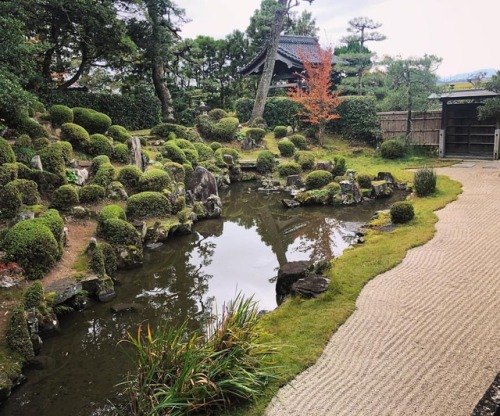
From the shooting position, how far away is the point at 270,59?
25.9 meters

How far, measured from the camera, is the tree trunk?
24.9 meters

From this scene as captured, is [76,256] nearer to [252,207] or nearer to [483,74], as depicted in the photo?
[252,207]

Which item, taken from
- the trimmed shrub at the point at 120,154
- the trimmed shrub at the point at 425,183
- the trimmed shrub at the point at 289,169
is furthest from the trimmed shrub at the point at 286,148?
the trimmed shrub at the point at 120,154

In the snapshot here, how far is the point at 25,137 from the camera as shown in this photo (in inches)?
496

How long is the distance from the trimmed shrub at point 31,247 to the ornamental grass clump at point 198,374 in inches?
177

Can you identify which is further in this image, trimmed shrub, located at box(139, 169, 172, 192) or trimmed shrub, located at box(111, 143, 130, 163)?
trimmed shrub, located at box(111, 143, 130, 163)

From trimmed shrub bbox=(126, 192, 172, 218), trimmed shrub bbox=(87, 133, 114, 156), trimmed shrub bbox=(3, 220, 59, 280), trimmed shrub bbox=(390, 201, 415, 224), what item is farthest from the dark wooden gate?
trimmed shrub bbox=(3, 220, 59, 280)

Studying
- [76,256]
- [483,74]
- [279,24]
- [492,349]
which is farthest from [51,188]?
[483,74]

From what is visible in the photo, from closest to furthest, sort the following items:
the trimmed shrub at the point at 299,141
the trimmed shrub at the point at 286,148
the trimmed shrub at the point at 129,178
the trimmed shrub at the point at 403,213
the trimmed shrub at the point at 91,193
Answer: the trimmed shrub at the point at 403,213 → the trimmed shrub at the point at 91,193 → the trimmed shrub at the point at 129,178 → the trimmed shrub at the point at 286,148 → the trimmed shrub at the point at 299,141

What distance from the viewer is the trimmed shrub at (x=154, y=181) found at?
13516mm

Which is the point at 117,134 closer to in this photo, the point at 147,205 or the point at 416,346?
the point at 147,205

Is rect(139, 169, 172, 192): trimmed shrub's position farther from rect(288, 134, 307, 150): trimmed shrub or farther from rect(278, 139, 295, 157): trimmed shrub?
rect(288, 134, 307, 150): trimmed shrub

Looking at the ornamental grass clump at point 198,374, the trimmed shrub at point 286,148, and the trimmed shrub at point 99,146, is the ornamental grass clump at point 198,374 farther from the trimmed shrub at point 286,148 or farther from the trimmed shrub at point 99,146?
the trimmed shrub at point 286,148

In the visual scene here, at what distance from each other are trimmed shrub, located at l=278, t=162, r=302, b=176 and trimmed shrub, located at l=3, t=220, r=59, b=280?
13.3 m
